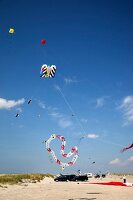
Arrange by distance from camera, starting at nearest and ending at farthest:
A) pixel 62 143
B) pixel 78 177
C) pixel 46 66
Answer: pixel 46 66
pixel 62 143
pixel 78 177

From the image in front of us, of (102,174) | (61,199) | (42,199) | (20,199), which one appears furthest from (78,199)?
(102,174)

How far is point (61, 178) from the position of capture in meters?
65.9

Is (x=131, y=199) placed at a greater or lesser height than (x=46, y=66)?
lesser

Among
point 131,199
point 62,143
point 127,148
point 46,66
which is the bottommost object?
point 131,199

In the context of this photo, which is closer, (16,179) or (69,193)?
(69,193)

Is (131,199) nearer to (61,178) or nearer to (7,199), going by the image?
(7,199)

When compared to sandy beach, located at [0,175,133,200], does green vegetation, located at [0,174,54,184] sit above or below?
above

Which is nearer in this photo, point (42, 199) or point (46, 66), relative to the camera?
point (42, 199)

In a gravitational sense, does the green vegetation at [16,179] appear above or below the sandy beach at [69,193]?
above

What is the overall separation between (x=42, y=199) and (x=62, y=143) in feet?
46.7

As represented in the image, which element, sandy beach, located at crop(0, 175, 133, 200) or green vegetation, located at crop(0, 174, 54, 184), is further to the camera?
green vegetation, located at crop(0, 174, 54, 184)

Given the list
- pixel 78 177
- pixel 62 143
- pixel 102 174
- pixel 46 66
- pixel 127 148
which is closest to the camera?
pixel 127 148

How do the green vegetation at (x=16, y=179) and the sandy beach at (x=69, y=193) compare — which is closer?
the sandy beach at (x=69, y=193)

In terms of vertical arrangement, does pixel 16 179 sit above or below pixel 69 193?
above
